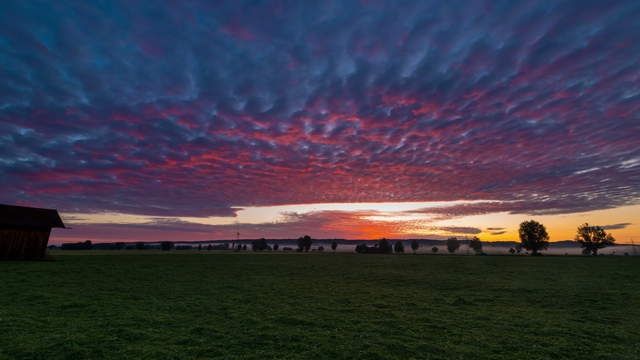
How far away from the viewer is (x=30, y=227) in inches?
1706

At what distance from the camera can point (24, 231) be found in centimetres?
4306

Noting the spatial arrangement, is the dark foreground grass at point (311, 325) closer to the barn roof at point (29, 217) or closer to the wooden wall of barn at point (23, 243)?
the wooden wall of barn at point (23, 243)

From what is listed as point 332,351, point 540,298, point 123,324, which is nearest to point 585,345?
point 332,351

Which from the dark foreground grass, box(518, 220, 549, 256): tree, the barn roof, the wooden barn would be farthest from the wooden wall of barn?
box(518, 220, 549, 256): tree

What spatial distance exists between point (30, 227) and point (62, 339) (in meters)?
47.4

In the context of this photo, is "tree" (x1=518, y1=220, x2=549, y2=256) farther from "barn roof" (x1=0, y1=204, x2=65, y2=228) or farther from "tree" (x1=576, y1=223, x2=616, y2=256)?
"barn roof" (x1=0, y1=204, x2=65, y2=228)

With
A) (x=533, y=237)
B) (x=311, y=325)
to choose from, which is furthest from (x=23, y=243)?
(x=533, y=237)

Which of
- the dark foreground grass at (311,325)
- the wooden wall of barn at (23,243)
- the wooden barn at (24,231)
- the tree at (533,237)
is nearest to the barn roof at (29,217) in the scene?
the wooden barn at (24,231)

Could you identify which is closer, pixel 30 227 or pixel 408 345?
pixel 408 345

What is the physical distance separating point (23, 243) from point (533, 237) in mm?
163707

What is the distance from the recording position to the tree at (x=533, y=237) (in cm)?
13325

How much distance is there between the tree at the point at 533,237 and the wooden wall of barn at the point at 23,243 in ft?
524

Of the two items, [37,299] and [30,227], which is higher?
[30,227]

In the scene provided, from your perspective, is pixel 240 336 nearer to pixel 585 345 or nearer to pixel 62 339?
pixel 62 339
